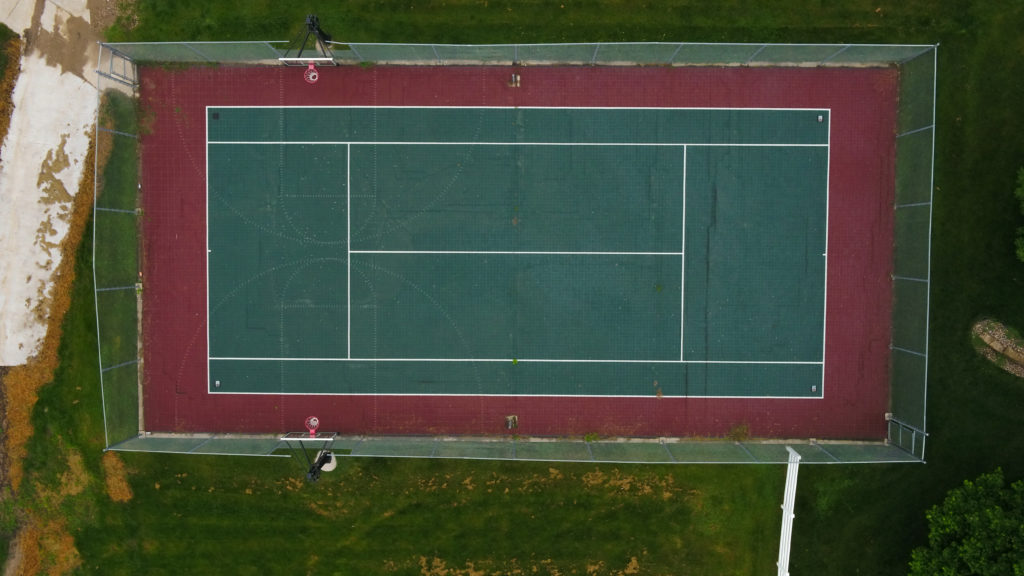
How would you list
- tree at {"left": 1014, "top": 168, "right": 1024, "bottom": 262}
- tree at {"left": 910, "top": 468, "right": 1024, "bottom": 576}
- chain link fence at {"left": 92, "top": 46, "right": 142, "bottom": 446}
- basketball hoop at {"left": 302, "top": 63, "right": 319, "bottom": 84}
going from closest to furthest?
tree at {"left": 910, "top": 468, "right": 1024, "bottom": 576} < tree at {"left": 1014, "top": 168, "right": 1024, "bottom": 262} < chain link fence at {"left": 92, "top": 46, "right": 142, "bottom": 446} < basketball hoop at {"left": 302, "top": 63, "right": 319, "bottom": 84}

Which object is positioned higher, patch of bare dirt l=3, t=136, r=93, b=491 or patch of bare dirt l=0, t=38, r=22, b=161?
patch of bare dirt l=0, t=38, r=22, b=161

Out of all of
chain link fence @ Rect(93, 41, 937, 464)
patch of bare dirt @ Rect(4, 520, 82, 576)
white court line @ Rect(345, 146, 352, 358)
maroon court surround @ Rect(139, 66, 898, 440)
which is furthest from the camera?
patch of bare dirt @ Rect(4, 520, 82, 576)

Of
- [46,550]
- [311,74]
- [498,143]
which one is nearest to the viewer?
[311,74]

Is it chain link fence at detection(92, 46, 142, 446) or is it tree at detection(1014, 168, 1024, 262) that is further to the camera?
chain link fence at detection(92, 46, 142, 446)

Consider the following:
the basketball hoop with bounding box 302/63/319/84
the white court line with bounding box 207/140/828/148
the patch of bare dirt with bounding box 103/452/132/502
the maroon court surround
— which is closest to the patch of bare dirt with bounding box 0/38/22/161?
the maroon court surround

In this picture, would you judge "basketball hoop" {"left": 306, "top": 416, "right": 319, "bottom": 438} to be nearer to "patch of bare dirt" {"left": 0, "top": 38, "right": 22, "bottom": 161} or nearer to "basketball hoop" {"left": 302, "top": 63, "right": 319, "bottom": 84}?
"basketball hoop" {"left": 302, "top": 63, "right": 319, "bottom": 84}

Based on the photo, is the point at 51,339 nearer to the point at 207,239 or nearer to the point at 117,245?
the point at 117,245

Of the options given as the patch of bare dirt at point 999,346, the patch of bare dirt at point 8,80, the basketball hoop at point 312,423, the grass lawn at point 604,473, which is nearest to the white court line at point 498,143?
the grass lawn at point 604,473

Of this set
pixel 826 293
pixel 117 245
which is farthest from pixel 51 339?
pixel 826 293

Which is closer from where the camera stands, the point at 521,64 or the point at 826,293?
the point at 521,64
